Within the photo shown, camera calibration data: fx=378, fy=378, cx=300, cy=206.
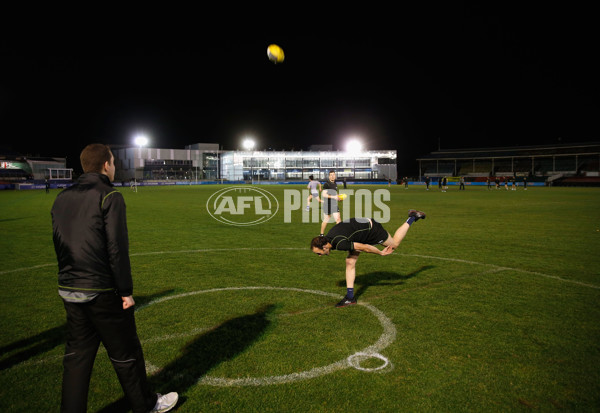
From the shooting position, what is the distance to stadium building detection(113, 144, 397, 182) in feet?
324

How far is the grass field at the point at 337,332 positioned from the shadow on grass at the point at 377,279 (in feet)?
0.15

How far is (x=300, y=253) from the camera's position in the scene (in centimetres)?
1102

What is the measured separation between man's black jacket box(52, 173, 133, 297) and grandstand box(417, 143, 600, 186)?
251 feet

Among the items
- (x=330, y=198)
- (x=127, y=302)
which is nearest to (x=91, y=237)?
(x=127, y=302)

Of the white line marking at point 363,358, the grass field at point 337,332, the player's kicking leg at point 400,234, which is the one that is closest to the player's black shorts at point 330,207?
the grass field at point 337,332

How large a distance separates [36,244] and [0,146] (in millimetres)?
119752

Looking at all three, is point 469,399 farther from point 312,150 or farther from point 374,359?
point 312,150

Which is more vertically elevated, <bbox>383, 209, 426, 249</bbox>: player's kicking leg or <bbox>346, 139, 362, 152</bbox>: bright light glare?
<bbox>346, 139, 362, 152</bbox>: bright light glare

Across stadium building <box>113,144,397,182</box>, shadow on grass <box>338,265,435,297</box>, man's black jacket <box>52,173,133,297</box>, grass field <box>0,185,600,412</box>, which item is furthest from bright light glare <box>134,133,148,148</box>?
man's black jacket <box>52,173,133,297</box>

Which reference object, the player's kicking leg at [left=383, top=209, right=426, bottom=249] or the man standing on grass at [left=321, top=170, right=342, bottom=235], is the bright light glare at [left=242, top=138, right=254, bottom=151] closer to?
the man standing on grass at [left=321, top=170, right=342, bottom=235]

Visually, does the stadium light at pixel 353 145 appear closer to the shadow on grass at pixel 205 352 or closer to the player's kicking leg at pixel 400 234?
the player's kicking leg at pixel 400 234

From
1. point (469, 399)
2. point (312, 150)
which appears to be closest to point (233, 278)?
point (469, 399)

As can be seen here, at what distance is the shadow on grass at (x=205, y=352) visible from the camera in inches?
162

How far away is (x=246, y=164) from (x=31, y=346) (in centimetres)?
10466
